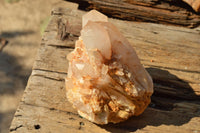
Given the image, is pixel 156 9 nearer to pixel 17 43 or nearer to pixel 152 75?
pixel 152 75

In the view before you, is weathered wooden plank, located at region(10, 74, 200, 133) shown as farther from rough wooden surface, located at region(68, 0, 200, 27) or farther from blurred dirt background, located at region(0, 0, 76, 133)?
blurred dirt background, located at region(0, 0, 76, 133)

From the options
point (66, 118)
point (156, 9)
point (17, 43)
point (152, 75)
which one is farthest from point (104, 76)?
point (17, 43)

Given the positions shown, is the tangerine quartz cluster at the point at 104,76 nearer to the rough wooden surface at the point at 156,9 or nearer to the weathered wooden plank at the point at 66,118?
the weathered wooden plank at the point at 66,118

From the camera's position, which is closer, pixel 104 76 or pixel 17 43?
pixel 104 76

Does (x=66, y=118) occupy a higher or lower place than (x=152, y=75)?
lower

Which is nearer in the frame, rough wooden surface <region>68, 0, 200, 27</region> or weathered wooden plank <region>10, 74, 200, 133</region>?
weathered wooden plank <region>10, 74, 200, 133</region>

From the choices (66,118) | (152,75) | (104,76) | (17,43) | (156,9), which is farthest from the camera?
(17,43)

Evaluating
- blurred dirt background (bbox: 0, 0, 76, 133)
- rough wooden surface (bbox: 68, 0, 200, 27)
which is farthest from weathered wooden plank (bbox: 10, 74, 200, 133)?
blurred dirt background (bbox: 0, 0, 76, 133)
